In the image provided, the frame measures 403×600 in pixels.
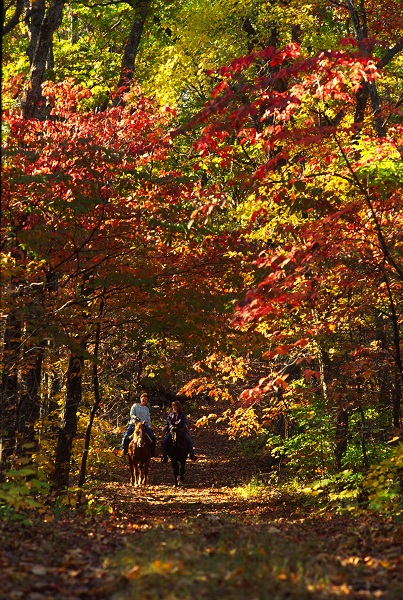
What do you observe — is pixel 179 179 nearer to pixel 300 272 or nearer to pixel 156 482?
pixel 300 272

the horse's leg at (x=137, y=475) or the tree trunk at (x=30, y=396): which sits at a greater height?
the tree trunk at (x=30, y=396)

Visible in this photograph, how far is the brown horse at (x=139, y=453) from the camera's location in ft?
53.2

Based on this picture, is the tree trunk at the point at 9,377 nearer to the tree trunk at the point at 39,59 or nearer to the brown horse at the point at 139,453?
the tree trunk at the point at 39,59

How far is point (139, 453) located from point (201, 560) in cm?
1101

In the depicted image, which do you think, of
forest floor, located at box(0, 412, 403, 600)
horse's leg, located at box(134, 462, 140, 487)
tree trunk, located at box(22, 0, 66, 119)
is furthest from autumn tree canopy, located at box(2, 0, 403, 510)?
horse's leg, located at box(134, 462, 140, 487)

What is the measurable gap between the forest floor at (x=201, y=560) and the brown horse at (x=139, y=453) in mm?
5954

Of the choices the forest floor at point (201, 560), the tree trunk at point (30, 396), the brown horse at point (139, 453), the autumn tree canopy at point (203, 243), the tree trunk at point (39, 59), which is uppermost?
the tree trunk at point (39, 59)

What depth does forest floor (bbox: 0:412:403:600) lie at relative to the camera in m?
4.86

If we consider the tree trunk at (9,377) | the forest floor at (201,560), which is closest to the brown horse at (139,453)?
the tree trunk at (9,377)

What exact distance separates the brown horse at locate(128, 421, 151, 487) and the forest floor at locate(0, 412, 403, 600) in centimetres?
595

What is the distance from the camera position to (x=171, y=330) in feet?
37.1

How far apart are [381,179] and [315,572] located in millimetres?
6187

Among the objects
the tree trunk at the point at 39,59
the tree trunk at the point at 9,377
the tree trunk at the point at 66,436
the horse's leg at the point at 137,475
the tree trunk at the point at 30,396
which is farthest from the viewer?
the horse's leg at the point at 137,475

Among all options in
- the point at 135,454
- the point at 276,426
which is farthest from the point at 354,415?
the point at 135,454
